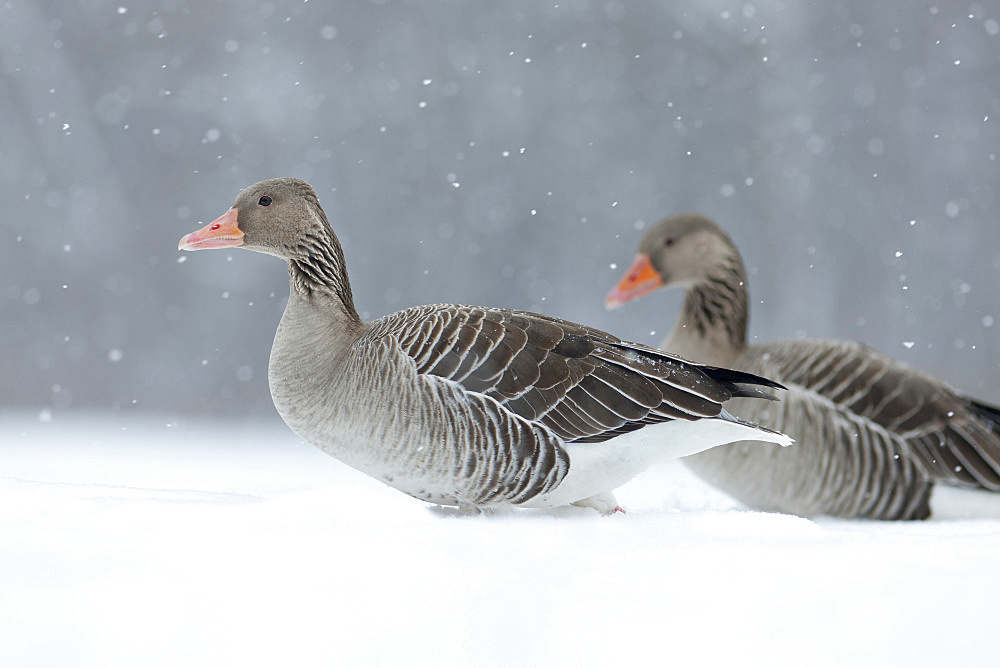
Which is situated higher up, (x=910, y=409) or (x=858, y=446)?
(x=910, y=409)

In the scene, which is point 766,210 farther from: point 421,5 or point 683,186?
point 421,5

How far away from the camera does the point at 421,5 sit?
9.02 m

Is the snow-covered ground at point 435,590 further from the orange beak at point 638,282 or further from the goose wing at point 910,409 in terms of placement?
the orange beak at point 638,282

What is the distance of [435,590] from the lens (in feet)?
4.40

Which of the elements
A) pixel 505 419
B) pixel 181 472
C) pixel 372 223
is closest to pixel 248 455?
pixel 181 472

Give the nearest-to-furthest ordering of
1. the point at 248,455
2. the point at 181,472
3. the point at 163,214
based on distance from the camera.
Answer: the point at 181,472 < the point at 248,455 < the point at 163,214

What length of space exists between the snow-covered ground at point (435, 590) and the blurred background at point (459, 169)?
655 centimetres

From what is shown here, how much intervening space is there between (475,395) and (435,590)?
52cm

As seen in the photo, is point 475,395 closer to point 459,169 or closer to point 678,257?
point 678,257

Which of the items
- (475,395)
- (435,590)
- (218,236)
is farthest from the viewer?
(218,236)

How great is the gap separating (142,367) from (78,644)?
8242 mm

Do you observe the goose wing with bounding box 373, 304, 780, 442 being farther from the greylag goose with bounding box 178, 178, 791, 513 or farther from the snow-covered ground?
the snow-covered ground

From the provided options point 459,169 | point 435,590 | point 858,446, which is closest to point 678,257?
point 858,446

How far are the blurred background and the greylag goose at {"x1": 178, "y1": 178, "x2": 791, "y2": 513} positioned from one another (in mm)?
6038
